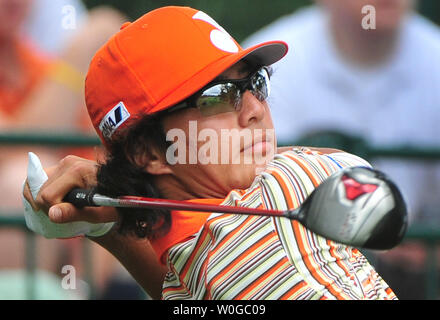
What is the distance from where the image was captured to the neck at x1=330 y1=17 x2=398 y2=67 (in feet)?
17.4

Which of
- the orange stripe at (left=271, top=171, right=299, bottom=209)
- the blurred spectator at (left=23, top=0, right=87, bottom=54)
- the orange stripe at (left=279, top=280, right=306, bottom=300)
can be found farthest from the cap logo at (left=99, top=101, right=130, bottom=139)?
the blurred spectator at (left=23, top=0, right=87, bottom=54)

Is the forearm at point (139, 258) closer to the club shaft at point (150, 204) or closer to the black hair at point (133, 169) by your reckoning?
the black hair at point (133, 169)

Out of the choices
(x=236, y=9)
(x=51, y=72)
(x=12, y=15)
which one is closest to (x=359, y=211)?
(x=51, y=72)

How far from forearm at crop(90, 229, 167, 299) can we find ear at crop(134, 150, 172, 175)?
0.73 feet

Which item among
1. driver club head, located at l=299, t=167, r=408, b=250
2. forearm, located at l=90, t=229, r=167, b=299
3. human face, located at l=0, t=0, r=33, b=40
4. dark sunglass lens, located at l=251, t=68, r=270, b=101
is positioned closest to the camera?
driver club head, located at l=299, t=167, r=408, b=250

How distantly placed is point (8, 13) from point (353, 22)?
1.81m

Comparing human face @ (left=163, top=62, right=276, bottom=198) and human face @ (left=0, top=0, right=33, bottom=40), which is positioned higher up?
human face @ (left=0, top=0, right=33, bottom=40)

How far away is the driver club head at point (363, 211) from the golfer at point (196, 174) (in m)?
0.18

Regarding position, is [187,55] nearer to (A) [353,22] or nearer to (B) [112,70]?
(B) [112,70]

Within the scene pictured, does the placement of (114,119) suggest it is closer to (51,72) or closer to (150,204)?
(150,204)

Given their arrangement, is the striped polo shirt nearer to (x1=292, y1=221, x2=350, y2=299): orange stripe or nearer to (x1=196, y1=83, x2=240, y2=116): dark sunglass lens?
(x1=292, y1=221, x2=350, y2=299): orange stripe

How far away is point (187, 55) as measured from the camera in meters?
2.66

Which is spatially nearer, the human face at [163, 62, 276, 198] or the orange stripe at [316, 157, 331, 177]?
the orange stripe at [316, 157, 331, 177]

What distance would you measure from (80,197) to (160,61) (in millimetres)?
425
